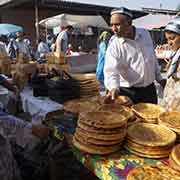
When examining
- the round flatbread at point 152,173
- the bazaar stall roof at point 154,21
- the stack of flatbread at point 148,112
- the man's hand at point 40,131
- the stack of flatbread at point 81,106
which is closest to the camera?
the round flatbread at point 152,173

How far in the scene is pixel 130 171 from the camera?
56.2 inches

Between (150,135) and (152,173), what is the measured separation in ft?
1.05

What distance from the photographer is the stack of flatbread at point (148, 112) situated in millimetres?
1941

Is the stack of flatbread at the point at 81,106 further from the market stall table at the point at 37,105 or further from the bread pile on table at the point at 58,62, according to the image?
the bread pile on table at the point at 58,62

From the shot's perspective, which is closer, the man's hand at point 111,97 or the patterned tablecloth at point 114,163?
the patterned tablecloth at point 114,163

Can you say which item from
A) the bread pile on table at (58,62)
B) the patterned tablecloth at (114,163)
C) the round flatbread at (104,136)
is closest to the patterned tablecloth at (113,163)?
the patterned tablecloth at (114,163)

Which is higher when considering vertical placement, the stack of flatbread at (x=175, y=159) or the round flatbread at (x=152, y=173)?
the stack of flatbread at (x=175, y=159)

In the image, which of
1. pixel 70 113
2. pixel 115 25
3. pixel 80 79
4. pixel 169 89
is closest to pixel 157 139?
pixel 169 89

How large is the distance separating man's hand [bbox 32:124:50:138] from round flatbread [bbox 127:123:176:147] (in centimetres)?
66

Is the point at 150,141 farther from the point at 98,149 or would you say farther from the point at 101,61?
the point at 101,61

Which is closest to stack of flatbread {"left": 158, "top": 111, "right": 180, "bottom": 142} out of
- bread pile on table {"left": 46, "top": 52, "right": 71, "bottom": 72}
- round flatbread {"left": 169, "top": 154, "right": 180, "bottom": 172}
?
round flatbread {"left": 169, "top": 154, "right": 180, "bottom": 172}

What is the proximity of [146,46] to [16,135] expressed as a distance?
145 centimetres

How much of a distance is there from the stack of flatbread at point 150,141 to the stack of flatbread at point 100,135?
0.07 meters

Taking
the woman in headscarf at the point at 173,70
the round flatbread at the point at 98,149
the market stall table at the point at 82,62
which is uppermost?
the woman in headscarf at the point at 173,70
